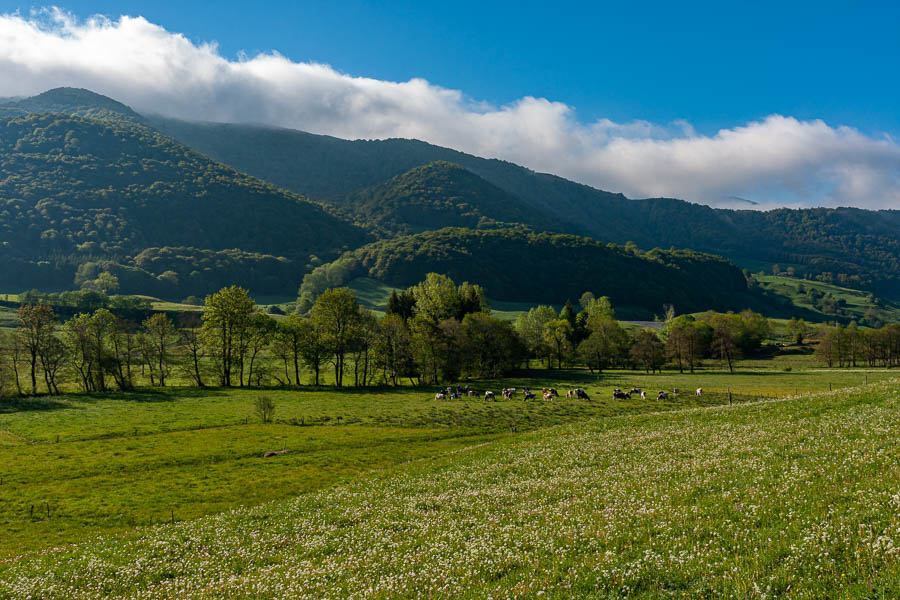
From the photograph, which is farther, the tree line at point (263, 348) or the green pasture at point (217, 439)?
the tree line at point (263, 348)

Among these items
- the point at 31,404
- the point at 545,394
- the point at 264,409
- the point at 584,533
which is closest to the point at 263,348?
the point at 31,404

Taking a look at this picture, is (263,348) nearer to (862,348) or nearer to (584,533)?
(584,533)

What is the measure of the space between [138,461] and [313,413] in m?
26.5

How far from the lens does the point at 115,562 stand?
1895 cm

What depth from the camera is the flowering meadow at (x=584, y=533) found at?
9.95 metres

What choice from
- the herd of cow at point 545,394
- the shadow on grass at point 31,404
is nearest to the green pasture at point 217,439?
the shadow on grass at point 31,404

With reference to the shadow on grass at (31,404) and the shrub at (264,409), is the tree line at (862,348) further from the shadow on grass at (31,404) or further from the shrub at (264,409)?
the shadow on grass at (31,404)

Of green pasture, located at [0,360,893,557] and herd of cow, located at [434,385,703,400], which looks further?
herd of cow, located at [434,385,703,400]

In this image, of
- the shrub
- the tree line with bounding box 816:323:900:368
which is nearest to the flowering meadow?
the shrub

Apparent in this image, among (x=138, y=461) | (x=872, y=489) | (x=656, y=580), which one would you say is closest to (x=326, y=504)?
(x=656, y=580)

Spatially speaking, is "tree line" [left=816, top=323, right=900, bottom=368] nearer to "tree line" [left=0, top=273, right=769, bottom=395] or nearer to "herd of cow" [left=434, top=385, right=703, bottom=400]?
"tree line" [left=0, top=273, right=769, bottom=395]

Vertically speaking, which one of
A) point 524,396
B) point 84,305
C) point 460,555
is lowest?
point 524,396

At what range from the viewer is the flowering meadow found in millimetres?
9945

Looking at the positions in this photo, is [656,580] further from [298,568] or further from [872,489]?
[298,568]
